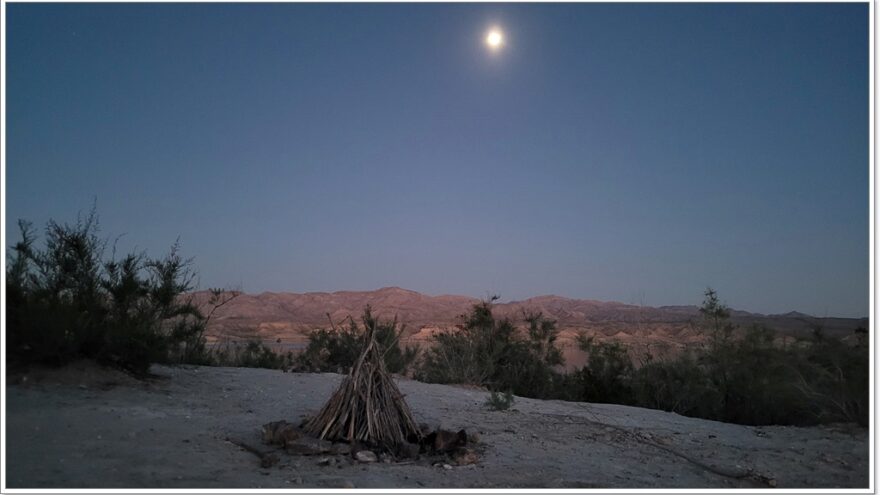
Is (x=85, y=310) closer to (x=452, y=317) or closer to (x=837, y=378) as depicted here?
(x=837, y=378)

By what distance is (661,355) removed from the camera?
1756 centimetres

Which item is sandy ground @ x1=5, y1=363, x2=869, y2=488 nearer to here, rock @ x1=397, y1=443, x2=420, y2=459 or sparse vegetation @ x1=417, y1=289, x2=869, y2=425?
rock @ x1=397, y1=443, x2=420, y2=459

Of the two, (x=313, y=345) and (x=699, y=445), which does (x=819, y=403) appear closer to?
(x=699, y=445)

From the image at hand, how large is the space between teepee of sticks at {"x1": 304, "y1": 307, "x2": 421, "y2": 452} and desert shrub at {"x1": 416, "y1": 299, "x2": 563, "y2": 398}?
9.23 metres

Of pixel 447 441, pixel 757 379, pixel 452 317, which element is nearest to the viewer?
pixel 447 441

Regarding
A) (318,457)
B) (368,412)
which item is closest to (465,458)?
(368,412)

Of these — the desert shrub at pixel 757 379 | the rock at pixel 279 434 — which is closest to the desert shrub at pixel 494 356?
the desert shrub at pixel 757 379

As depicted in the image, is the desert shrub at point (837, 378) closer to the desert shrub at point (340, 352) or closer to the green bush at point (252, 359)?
the desert shrub at point (340, 352)

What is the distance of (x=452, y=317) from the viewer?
27547 millimetres

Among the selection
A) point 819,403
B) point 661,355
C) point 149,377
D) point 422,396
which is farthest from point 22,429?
point 661,355

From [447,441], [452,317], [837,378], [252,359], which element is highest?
[452,317]

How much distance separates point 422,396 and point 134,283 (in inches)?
225

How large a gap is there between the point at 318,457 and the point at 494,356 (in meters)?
12.8

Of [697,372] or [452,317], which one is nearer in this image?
[697,372]
